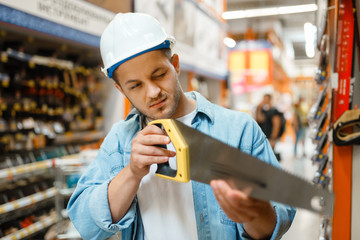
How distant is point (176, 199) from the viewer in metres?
1.21

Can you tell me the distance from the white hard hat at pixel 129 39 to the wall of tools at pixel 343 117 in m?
1.70

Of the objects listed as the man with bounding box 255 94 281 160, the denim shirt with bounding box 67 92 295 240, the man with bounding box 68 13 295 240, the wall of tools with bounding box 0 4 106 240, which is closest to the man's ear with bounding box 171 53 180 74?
the man with bounding box 68 13 295 240

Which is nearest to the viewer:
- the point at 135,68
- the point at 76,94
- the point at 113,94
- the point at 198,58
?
the point at 135,68

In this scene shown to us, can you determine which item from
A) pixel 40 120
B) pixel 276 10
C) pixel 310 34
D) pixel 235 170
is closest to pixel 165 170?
pixel 235 170

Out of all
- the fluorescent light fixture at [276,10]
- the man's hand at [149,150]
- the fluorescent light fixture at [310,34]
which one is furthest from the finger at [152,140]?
the fluorescent light fixture at [276,10]

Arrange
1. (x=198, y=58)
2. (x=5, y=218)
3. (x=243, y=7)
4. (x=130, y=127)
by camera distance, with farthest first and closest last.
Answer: (x=243, y=7), (x=198, y=58), (x=5, y=218), (x=130, y=127)

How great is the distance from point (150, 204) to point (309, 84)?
29849 millimetres

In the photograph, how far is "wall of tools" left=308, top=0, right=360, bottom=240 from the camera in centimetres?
234

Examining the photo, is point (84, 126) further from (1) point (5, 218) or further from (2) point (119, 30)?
(2) point (119, 30)

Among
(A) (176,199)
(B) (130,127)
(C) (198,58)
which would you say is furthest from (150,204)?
(C) (198,58)

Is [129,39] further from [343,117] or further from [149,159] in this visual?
[343,117]

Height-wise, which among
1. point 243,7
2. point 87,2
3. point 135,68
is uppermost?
point 243,7

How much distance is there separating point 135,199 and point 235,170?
521mm

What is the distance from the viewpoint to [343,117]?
2287mm
